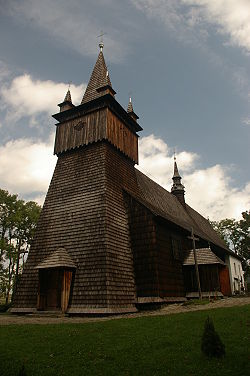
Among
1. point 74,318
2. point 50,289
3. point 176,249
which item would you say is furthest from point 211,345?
point 176,249

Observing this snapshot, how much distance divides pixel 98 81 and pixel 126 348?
65.8 ft

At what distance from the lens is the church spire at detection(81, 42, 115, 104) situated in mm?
21866

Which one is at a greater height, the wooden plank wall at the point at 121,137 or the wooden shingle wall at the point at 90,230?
the wooden plank wall at the point at 121,137

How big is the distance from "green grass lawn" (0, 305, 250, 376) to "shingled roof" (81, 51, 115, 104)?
16.2 m

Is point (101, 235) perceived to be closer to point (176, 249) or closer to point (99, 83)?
point (176, 249)

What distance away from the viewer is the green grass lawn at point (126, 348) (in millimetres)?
6684

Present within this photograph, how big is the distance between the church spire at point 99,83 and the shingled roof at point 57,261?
11.5m

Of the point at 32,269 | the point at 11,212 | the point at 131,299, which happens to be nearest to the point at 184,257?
the point at 131,299

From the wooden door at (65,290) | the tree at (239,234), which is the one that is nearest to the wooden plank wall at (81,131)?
the wooden door at (65,290)

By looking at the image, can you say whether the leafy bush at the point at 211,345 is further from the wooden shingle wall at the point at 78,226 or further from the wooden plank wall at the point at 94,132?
the wooden plank wall at the point at 94,132

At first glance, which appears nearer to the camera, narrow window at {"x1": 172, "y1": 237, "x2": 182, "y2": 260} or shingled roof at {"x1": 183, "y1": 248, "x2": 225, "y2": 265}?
narrow window at {"x1": 172, "y1": 237, "x2": 182, "y2": 260}

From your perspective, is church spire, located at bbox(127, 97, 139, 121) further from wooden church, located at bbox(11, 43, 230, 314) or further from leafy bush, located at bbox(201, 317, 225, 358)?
leafy bush, located at bbox(201, 317, 225, 358)

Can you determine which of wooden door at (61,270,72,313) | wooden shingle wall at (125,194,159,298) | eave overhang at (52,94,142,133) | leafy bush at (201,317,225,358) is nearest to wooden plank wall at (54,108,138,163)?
eave overhang at (52,94,142,133)

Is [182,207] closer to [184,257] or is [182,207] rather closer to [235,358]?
[184,257]
